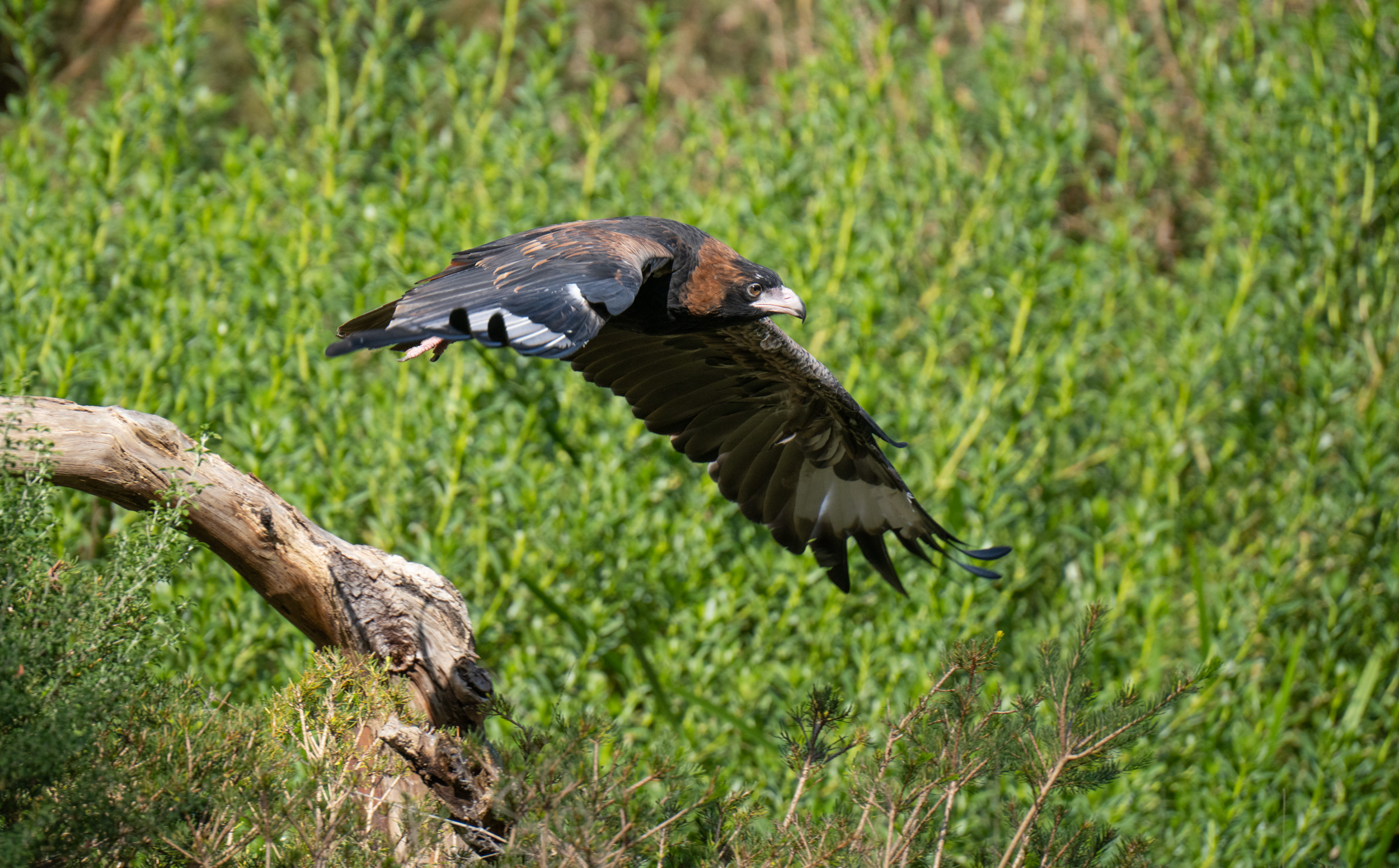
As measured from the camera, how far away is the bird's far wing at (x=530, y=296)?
7.30 feet

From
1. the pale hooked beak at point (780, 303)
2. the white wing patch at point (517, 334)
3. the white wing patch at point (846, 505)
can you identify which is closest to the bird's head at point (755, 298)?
the pale hooked beak at point (780, 303)

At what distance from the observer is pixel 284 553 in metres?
2.77

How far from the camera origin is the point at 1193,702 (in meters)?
4.48

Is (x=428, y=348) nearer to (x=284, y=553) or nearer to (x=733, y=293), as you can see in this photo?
(x=284, y=553)

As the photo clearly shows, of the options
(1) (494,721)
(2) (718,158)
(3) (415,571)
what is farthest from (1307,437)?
(3) (415,571)

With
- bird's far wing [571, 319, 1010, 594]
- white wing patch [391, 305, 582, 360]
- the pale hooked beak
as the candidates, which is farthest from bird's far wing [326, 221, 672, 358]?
bird's far wing [571, 319, 1010, 594]

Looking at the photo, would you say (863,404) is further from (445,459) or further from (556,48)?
(556,48)

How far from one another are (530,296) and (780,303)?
119 cm

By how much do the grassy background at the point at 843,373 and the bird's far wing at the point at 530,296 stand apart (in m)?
1.44

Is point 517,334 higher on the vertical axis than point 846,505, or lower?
higher

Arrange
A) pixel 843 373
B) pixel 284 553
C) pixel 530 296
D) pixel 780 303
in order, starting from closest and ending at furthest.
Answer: pixel 530 296 < pixel 284 553 < pixel 780 303 < pixel 843 373

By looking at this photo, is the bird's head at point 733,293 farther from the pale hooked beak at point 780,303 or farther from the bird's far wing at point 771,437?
the bird's far wing at point 771,437

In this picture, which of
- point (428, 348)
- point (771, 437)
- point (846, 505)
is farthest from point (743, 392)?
point (428, 348)

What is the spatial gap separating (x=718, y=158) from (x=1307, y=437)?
3.31m
